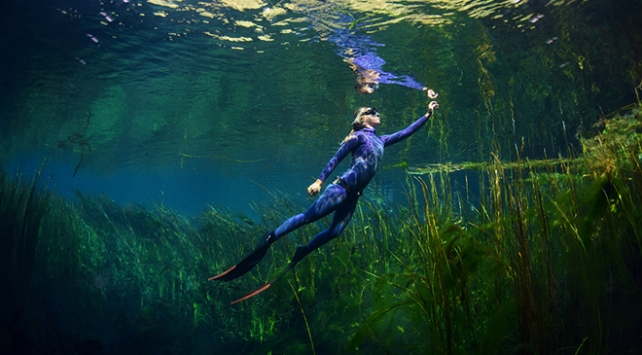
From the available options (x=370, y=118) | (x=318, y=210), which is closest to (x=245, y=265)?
(x=318, y=210)

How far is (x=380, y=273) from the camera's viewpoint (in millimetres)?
6559

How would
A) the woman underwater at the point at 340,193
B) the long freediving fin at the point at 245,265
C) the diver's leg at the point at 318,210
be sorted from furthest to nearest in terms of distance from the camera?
the diver's leg at the point at 318,210
the woman underwater at the point at 340,193
the long freediving fin at the point at 245,265

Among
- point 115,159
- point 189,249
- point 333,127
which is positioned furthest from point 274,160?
point 189,249

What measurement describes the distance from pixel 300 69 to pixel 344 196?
29.2 ft

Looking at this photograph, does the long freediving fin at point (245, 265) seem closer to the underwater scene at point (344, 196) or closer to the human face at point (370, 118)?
the underwater scene at point (344, 196)

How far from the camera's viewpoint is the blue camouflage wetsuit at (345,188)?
567cm

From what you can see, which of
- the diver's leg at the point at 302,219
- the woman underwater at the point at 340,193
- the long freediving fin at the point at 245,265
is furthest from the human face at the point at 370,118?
the long freediving fin at the point at 245,265

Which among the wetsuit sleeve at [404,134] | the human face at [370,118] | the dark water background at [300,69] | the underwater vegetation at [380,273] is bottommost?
the underwater vegetation at [380,273]

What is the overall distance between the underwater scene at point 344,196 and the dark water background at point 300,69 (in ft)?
0.31

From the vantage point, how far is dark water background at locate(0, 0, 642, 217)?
32.4 ft

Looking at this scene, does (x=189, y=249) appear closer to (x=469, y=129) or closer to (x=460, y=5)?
(x=460, y=5)

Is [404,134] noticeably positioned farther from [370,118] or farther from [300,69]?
[300,69]

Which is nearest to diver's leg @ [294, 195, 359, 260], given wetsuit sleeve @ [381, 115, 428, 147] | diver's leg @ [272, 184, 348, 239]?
diver's leg @ [272, 184, 348, 239]

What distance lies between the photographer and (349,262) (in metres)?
6.72
